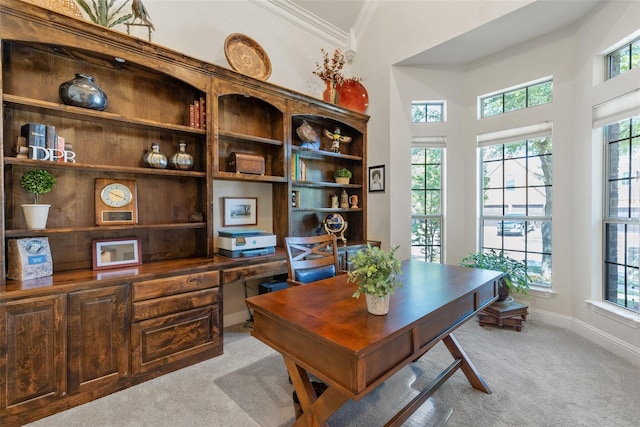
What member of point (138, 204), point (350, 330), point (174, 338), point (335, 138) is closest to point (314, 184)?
point (335, 138)

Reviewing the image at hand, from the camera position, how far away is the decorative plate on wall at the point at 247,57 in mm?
2881

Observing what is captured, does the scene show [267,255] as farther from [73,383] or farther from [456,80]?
[456,80]

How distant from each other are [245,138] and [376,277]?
222cm

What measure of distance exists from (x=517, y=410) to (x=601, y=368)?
108 centimetres

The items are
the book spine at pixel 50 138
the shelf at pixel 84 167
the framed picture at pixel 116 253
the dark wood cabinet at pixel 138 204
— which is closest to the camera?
the dark wood cabinet at pixel 138 204

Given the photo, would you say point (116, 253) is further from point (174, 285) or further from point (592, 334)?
point (592, 334)

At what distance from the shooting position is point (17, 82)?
79.9 inches

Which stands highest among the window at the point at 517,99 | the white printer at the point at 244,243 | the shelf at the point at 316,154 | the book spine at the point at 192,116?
the window at the point at 517,99

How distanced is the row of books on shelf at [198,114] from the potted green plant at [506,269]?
3231 millimetres

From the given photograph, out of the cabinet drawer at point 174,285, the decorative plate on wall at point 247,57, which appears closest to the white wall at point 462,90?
the decorative plate on wall at point 247,57

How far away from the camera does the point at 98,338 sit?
1.92m

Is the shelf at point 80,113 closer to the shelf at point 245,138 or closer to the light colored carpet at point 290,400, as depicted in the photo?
the shelf at point 245,138

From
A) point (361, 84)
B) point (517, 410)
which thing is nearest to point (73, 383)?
point (517, 410)

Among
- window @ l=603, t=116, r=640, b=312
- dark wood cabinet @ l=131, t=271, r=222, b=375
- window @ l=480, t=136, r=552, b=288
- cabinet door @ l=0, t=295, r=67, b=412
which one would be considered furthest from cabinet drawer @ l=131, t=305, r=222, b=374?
window @ l=603, t=116, r=640, b=312
